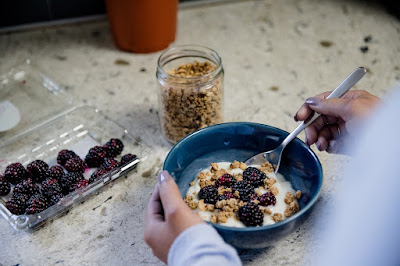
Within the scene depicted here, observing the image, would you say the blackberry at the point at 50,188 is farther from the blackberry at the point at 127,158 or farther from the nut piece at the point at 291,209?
the nut piece at the point at 291,209

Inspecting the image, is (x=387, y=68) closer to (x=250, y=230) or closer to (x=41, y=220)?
(x=250, y=230)

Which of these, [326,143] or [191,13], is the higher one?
[326,143]

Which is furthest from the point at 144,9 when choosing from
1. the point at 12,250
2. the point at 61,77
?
the point at 12,250

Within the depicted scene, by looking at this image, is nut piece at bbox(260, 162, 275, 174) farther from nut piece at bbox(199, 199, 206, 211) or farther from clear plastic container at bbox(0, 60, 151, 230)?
clear plastic container at bbox(0, 60, 151, 230)

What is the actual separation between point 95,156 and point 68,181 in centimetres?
9

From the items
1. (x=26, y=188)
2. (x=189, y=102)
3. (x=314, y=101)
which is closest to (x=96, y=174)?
(x=26, y=188)

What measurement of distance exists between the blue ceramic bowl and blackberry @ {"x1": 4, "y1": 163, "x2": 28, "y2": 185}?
0.33 m

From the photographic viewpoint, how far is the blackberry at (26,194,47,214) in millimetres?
875

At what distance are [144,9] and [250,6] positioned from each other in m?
0.47

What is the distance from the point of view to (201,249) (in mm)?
667

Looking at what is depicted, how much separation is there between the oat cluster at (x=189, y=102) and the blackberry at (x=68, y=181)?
0.78 ft

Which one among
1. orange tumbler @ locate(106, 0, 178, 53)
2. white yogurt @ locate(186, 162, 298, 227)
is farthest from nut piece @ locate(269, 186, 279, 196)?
orange tumbler @ locate(106, 0, 178, 53)

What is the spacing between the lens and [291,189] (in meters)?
0.89

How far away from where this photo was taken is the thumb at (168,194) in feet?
2.41
